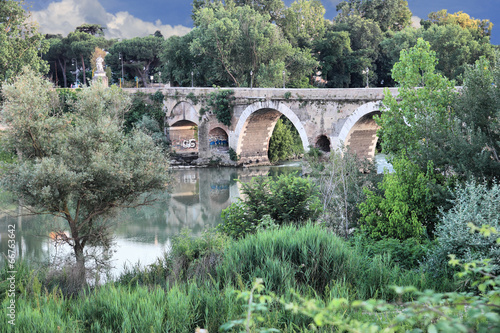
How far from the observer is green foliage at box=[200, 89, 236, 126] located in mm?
27516

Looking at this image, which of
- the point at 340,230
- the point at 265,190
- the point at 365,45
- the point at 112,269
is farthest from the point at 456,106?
the point at 365,45

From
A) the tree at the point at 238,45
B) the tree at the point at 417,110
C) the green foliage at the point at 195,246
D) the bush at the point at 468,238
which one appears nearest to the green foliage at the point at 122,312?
the green foliage at the point at 195,246

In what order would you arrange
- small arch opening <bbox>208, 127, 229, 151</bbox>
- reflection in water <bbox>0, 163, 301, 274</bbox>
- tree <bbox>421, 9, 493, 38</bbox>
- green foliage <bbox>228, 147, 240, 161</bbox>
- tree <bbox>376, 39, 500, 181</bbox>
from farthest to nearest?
tree <bbox>421, 9, 493, 38</bbox> < small arch opening <bbox>208, 127, 229, 151</bbox> < green foliage <bbox>228, 147, 240, 161</bbox> < reflection in water <bbox>0, 163, 301, 274</bbox> < tree <bbox>376, 39, 500, 181</bbox>

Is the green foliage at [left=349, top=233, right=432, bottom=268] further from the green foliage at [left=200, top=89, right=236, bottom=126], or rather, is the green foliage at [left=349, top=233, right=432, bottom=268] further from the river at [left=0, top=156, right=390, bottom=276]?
the green foliage at [left=200, top=89, right=236, bottom=126]

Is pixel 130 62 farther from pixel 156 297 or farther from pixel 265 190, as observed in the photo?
pixel 156 297

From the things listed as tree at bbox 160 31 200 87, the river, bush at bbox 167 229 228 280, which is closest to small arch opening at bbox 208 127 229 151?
the river

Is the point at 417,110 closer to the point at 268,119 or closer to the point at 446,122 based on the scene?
the point at 446,122

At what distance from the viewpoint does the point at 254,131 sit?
28250 millimetres

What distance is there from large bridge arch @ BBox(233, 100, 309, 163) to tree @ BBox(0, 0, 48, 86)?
11.1 m

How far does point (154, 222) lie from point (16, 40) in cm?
1616

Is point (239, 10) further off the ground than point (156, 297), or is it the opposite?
point (239, 10)

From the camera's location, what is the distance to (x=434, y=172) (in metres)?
9.84

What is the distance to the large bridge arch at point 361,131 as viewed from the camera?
67.9 ft

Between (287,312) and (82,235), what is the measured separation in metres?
8.02
